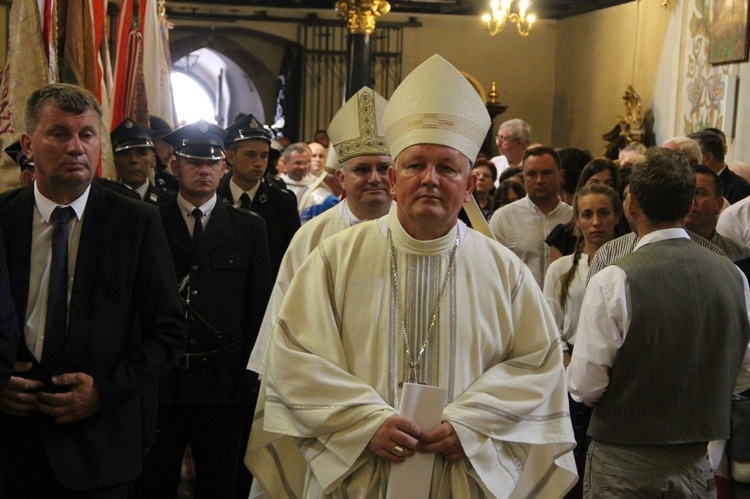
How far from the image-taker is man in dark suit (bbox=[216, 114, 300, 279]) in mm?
5020

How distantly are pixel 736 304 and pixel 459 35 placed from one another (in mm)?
13266

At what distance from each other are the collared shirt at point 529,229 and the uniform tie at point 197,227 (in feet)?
5.99

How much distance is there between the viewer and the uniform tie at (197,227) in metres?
3.89

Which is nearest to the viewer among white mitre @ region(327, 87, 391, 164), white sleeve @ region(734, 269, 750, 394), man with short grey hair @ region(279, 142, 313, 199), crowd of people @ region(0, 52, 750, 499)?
crowd of people @ region(0, 52, 750, 499)

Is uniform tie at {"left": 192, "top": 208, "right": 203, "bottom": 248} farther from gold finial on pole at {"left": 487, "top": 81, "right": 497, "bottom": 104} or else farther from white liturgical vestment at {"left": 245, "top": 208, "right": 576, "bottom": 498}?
gold finial on pole at {"left": 487, "top": 81, "right": 497, "bottom": 104}

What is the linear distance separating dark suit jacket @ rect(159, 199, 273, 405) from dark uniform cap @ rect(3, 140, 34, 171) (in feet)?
1.77

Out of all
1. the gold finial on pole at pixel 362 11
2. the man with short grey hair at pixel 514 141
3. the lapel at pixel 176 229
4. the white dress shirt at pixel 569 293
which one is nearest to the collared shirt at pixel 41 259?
the lapel at pixel 176 229

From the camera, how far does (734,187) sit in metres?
6.11

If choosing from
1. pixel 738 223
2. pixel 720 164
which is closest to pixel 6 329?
pixel 738 223

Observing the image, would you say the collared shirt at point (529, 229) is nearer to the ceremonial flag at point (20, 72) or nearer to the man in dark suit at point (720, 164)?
the man in dark suit at point (720, 164)

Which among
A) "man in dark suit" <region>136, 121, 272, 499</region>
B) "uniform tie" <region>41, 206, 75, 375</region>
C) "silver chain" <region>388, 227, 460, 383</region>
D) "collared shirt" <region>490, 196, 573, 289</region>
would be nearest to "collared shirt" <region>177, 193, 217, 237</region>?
"man in dark suit" <region>136, 121, 272, 499</region>

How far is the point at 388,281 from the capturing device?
2.57 meters

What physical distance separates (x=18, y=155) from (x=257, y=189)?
5.18 feet

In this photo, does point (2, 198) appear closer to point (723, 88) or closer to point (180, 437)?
point (180, 437)
